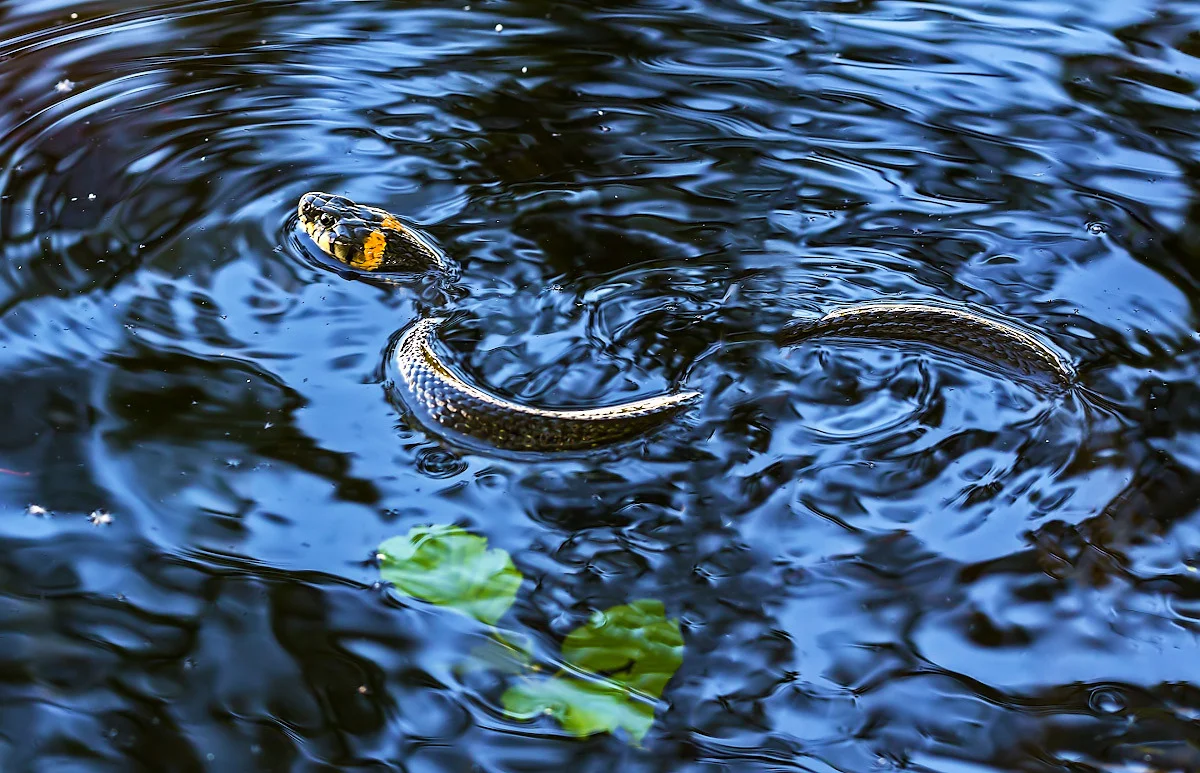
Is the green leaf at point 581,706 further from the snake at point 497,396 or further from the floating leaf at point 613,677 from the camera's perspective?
the snake at point 497,396

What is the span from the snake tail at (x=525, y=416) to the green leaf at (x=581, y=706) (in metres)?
0.97

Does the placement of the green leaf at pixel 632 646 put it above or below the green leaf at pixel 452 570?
below

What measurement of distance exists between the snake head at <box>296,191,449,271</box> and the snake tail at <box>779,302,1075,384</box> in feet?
5.25

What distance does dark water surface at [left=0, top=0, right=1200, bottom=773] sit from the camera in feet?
9.29

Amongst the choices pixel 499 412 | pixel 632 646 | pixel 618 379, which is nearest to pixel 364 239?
pixel 499 412

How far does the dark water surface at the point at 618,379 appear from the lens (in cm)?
283

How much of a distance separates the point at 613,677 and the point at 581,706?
128 millimetres

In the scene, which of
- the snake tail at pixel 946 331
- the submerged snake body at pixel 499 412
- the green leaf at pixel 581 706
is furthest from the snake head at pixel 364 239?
the green leaf at pixel 581 706

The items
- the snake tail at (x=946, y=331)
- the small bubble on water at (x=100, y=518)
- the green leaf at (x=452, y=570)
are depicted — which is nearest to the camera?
the green leaf at (x=452, y=570)

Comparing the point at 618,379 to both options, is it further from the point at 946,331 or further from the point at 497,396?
the point at 946,331

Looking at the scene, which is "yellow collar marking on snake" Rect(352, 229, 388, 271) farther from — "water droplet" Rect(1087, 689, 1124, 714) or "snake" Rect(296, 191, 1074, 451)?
"water droplet" Rect(1087, 689, 1124, 714)

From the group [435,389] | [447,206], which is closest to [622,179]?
[447,206]

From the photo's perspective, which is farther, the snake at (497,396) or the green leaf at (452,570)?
the snake at (497,396)

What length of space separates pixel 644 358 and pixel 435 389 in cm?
83
